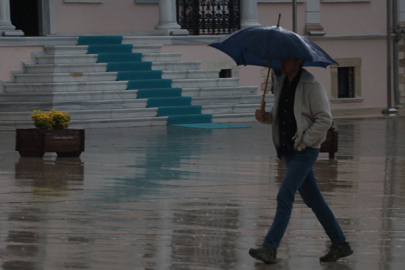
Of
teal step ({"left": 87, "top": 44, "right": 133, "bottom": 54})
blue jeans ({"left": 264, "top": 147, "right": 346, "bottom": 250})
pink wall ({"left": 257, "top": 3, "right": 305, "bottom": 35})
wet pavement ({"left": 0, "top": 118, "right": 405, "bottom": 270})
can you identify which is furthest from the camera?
pink wall ({"left": 257, "top": 3, "right": 305, "bottom": 35})

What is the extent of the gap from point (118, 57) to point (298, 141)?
637 inches

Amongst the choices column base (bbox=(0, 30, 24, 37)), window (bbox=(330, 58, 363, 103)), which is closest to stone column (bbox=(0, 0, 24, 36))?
column base (bbox=(0, 30, 24, 37))

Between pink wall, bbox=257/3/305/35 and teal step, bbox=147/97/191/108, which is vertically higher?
pink wall, bbox=257/3/305/35

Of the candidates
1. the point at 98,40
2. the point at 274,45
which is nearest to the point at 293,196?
the point at 274,45

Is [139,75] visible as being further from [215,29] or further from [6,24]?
[215,29]

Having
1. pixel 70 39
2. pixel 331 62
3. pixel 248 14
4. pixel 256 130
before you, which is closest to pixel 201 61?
pixel 248 14

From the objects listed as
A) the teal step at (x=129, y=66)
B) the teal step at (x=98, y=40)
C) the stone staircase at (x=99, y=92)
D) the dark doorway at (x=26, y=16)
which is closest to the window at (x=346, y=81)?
the stone staircase at (x=99, y=92)

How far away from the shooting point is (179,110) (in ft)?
70.8

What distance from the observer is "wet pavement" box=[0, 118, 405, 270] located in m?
6.88

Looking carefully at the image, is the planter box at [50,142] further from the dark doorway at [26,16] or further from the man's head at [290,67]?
the dark doorway at [26,16]

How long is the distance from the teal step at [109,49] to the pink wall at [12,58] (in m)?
1.59

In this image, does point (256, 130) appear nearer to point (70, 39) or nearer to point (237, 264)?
point (70, 39)

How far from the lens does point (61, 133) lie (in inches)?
547

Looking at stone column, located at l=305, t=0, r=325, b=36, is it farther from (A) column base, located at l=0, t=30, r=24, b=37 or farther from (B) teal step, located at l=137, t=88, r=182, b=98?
(A) column base, located at l=0, t=30, r=24, b=37
